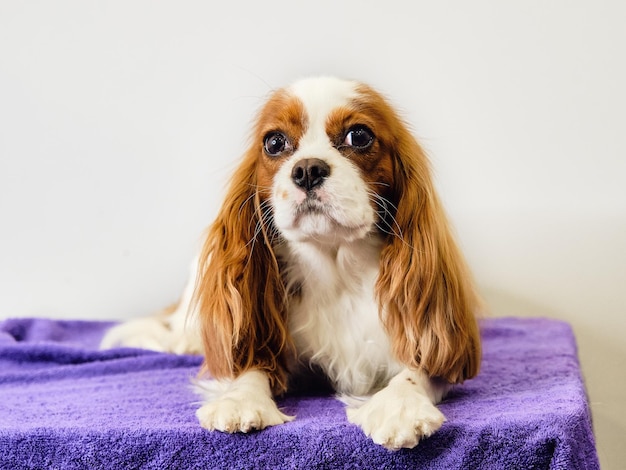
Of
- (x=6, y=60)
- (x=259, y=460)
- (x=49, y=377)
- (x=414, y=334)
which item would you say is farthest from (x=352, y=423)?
(x=6, y=60)

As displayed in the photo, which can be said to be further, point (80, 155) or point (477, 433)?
point (80, 155)

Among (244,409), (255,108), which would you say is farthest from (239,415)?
(255,108)

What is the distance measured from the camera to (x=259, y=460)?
4.34 feet

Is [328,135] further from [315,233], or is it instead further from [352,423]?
[352,423]

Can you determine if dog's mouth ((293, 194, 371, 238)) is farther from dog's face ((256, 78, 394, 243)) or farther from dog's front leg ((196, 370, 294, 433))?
dog's front leg ((196, 370, 294, 433))

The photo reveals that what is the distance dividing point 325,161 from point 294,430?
1.63ft

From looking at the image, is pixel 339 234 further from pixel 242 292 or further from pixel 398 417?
pixel 398 417

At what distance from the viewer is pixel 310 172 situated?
1432 mm

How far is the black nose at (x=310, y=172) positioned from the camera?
4.70ft

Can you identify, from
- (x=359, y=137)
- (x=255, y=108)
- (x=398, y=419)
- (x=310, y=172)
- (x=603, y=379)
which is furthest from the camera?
(x=603, y=379)

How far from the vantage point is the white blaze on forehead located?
1.56 metres

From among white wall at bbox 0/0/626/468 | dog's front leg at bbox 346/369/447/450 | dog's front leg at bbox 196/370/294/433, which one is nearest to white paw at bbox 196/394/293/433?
dog's front leg at bbox 196/370/294/433

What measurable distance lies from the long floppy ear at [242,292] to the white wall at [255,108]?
27.3 inches

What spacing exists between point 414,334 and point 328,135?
1.44 feet
